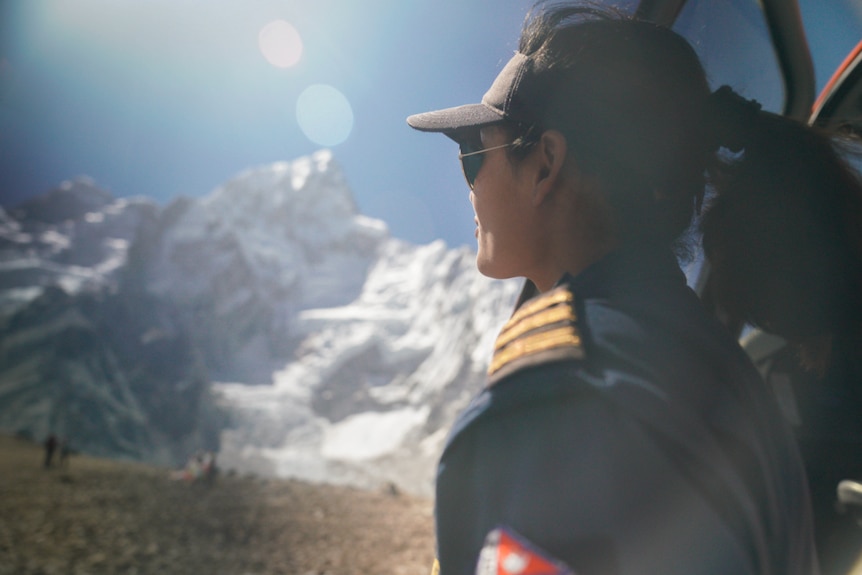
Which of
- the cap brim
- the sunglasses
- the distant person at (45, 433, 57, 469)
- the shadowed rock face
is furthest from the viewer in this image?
the shadowed rock face

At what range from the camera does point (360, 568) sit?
10.0 meters

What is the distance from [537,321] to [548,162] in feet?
1.75

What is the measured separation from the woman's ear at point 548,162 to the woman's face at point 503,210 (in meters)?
0.05

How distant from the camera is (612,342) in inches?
41.5

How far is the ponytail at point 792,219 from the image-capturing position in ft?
5.88

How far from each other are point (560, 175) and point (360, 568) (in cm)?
1059

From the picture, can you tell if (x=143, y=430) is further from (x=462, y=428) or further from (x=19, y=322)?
(x=462, y=428)

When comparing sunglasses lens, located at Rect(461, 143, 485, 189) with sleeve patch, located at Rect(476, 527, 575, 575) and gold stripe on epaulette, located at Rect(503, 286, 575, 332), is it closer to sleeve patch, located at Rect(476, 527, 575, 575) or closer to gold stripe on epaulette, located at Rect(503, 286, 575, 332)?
gold stripe on epaulette, located at Rect(503, 286, 575, 332)

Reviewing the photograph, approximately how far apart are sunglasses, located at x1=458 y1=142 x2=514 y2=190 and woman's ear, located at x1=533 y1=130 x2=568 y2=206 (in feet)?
0.74

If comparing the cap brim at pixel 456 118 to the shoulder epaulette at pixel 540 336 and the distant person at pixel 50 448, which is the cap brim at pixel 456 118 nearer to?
the shoulder epaulette at pixel 540 336

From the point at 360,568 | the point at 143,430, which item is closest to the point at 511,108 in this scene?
the point at 360,568

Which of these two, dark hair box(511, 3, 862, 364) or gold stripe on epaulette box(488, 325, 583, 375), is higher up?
dark hair box(511, 3, 862, 364)

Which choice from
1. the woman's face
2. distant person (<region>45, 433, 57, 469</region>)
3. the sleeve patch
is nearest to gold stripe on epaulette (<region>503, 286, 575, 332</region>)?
the woman's face

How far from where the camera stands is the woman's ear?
142 cm
